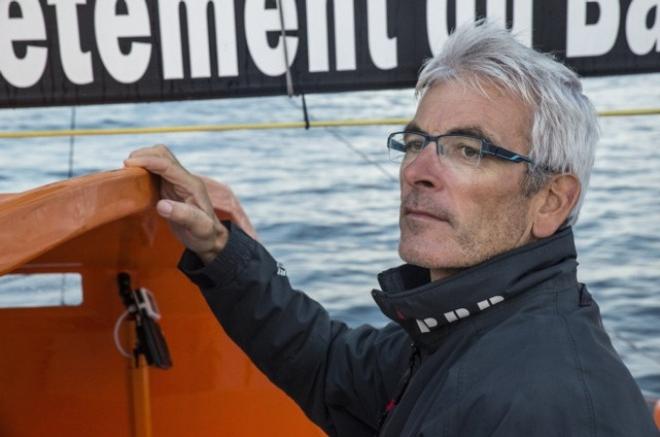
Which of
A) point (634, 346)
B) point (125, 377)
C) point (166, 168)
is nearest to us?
point (166, 168)

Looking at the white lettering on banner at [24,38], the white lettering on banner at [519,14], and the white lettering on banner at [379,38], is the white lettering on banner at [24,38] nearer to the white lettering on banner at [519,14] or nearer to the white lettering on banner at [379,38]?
the white lettering on banner at [379,38]

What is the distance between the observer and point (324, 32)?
284cm

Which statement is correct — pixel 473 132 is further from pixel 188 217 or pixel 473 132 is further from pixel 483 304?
pixel 188 217

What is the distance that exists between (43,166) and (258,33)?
8930 mm

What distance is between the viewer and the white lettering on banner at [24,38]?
2.77m

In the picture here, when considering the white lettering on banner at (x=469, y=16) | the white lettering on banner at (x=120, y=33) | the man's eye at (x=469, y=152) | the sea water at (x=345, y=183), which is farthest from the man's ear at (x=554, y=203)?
the sea water at (x=345, y=183)

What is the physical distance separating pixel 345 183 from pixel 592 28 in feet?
27.5

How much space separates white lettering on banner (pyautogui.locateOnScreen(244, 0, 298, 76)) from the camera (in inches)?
111

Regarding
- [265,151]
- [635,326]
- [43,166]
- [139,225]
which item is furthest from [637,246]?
[139,225]

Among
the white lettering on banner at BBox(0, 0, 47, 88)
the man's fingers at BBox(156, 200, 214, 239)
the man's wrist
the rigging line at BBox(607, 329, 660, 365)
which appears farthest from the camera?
the rigging line at BBox(607, 329, 660, 365)

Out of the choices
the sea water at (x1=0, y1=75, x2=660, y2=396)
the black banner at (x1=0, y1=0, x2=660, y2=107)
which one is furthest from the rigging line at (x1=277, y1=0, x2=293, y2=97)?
the sea water at (x1=0, y1=75, x2=660, y2=396)

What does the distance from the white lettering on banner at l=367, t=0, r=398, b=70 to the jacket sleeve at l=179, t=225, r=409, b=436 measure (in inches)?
31.7

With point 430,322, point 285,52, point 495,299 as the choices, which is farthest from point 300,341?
point 285,52

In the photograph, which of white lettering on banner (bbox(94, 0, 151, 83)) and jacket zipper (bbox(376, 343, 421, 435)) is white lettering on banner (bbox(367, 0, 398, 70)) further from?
jacket zipper (bbox(376, 343, 421, 435))
